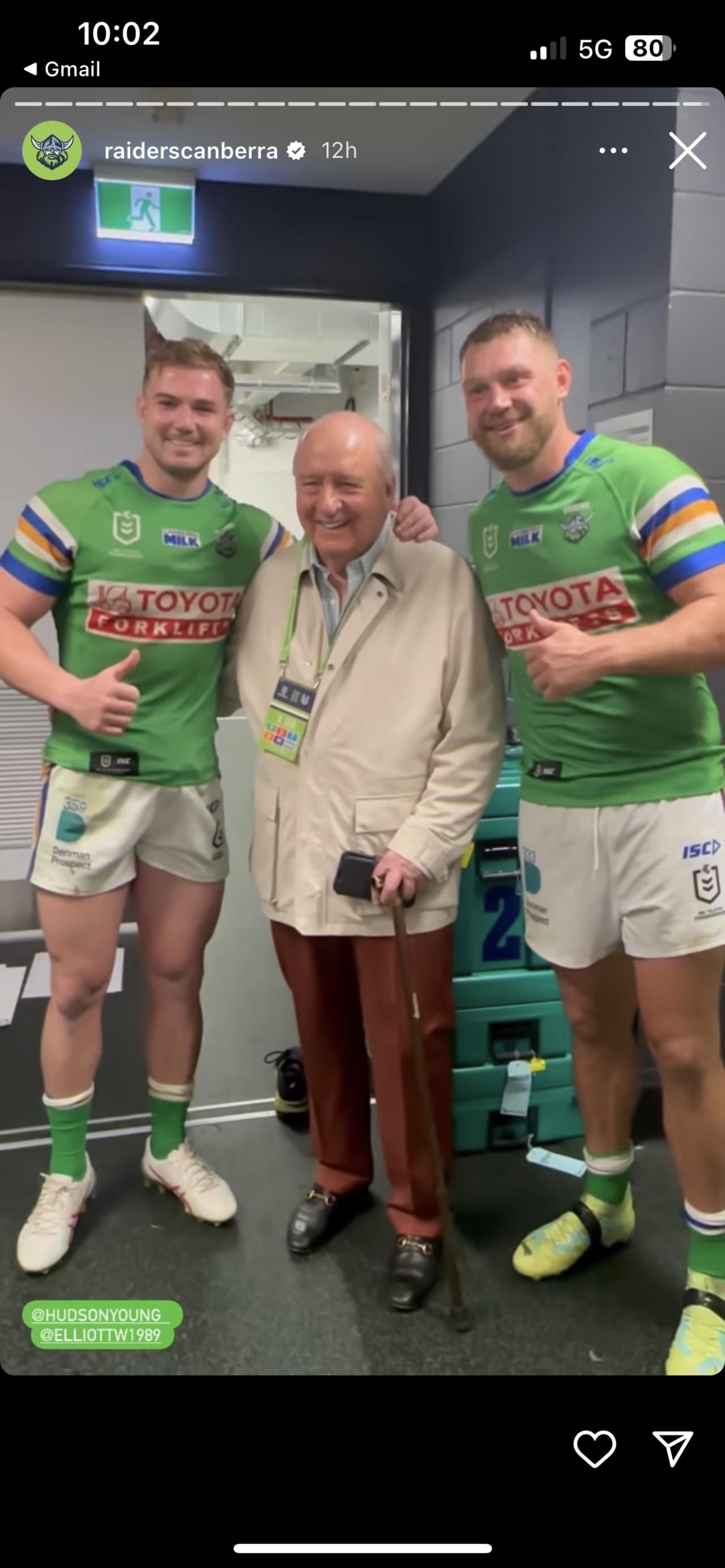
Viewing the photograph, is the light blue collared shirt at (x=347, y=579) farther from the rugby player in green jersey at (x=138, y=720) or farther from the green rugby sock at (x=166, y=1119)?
the green rugby sock at (x=166, y=1119)

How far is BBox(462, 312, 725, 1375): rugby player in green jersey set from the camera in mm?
1282

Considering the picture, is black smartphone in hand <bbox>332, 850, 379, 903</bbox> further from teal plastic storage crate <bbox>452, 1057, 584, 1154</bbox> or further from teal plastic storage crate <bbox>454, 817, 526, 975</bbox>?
teal plastic storage crate <bbox>452, 1057, 584, 1154</bbox>

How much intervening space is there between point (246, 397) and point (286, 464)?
129mm

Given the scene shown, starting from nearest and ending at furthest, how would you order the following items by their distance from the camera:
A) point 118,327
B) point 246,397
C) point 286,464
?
1. point 118,327
2. point 246,397
3. point 286,464

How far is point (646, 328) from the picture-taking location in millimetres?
1605

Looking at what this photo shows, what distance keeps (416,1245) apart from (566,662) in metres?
1.00

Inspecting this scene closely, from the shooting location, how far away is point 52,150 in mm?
1080

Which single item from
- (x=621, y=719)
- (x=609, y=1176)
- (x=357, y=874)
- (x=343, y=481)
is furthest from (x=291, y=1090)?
(x=343, y=481)

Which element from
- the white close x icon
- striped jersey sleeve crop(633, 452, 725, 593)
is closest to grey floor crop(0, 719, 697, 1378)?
striped jersey sleeve crop(633, 452, 725, 593)
